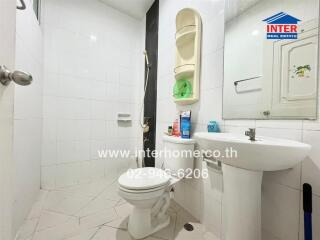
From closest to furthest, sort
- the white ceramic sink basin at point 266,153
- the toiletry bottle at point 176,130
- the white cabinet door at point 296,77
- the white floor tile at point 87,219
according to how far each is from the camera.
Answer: the white ceramic sink basin at point 266,153, the white cabinet door at point 296,77, the white floor tile at point 87,219, the toiletry bottle at point 176,130

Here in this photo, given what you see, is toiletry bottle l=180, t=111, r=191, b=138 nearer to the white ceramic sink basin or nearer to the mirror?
the mirror

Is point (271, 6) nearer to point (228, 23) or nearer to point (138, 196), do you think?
point (228, 23)

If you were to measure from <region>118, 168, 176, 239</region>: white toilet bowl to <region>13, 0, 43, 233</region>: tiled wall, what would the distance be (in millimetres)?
780

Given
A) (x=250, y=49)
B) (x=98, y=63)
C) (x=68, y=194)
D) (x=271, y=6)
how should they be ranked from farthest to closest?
(x=98, y=63), (x=68, y=194), (x=250, y=49), (x=271, y=6)

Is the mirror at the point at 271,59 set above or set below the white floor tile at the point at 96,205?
above

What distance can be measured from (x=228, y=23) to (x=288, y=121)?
2.54 ft

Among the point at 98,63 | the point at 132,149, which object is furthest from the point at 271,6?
the point at 132,149

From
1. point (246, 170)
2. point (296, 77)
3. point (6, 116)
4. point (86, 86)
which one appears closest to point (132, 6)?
point (86, 86)

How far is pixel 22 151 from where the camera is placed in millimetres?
1274

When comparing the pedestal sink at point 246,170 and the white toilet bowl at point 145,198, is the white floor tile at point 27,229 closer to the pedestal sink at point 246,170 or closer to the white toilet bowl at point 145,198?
the white toilet bowl at point 145,198

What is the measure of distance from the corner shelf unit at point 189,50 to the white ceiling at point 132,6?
3.03ft

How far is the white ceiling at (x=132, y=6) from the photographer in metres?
2.11

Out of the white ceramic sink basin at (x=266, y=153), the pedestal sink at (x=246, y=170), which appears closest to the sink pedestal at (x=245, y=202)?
the pedestal sink at (x=246, y=170)

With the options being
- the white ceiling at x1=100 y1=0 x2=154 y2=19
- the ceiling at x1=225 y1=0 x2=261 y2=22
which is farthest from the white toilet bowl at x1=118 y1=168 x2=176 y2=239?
the white ceiling at x1=100 y1=0 x2=154 y2=19
